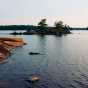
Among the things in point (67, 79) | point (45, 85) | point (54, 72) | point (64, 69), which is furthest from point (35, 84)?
point (64, 69)

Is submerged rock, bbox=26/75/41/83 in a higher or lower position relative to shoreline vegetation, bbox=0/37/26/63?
lower

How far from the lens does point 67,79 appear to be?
101 feet

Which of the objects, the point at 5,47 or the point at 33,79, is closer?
the point at 33,79

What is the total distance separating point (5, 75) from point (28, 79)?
Answer: 3.84 metres

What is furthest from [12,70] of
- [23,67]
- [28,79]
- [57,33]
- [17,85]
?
[57,33]

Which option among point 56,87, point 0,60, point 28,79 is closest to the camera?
point 56,87

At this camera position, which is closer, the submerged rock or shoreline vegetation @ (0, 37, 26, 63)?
the submerged rock

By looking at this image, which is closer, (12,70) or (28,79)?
(28,79)

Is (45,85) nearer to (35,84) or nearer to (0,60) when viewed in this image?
(35,84)

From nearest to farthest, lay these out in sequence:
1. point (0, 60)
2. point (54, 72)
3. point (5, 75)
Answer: point (5, 75) → point (54, 72) → point (0, 60)

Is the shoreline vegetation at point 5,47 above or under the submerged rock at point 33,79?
above

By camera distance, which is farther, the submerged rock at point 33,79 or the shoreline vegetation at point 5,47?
the shoreline vegetation at point 5,47

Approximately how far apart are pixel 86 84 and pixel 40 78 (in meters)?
6.18

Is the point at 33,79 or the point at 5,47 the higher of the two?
the point at 5,47
